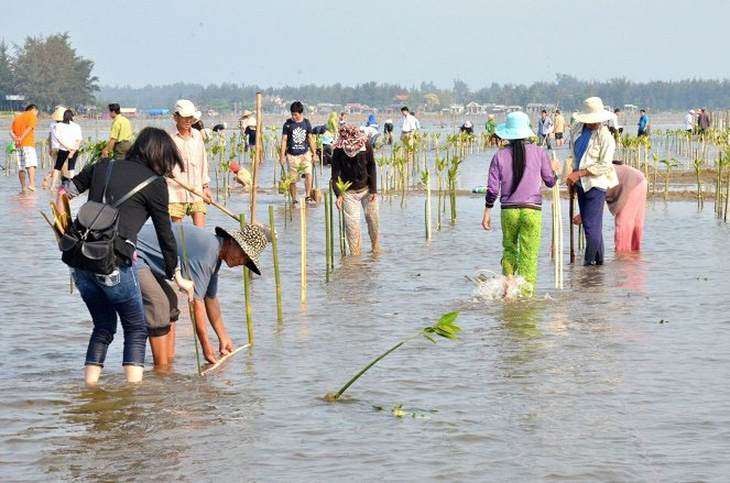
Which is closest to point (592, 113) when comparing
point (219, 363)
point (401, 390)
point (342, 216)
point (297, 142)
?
point (342, 216)

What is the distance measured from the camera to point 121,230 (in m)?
7.16

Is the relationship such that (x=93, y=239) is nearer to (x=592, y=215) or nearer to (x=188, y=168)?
(x=188, y=168)

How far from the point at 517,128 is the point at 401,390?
3.67m

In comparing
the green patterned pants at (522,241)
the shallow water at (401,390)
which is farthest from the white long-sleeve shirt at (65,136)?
the green patterned pants at (522,241)

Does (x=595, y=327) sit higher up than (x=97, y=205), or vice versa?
(x=97, y=205)

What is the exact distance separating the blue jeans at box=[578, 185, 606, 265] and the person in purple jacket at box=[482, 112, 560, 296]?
1998mm

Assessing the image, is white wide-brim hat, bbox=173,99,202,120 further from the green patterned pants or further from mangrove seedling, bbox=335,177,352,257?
the green patterned pants

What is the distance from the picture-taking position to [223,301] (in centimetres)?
1173

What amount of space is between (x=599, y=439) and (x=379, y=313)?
4.45 metres

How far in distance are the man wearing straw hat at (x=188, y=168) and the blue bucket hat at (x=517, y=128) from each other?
9.14 ft

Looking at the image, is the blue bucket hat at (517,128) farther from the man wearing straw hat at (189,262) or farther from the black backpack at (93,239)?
the black backpack at (93,239)

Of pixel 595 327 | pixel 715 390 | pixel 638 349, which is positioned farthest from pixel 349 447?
pixel 595 327

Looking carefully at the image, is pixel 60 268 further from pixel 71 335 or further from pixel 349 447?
pixel 349 447

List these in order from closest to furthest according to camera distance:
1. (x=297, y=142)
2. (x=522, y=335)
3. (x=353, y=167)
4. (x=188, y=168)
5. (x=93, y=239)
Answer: (x=93, y=239)
(x=522, y=335)
(x=188, y=168)
(x=353, y=167)
(x=297, y=142)
